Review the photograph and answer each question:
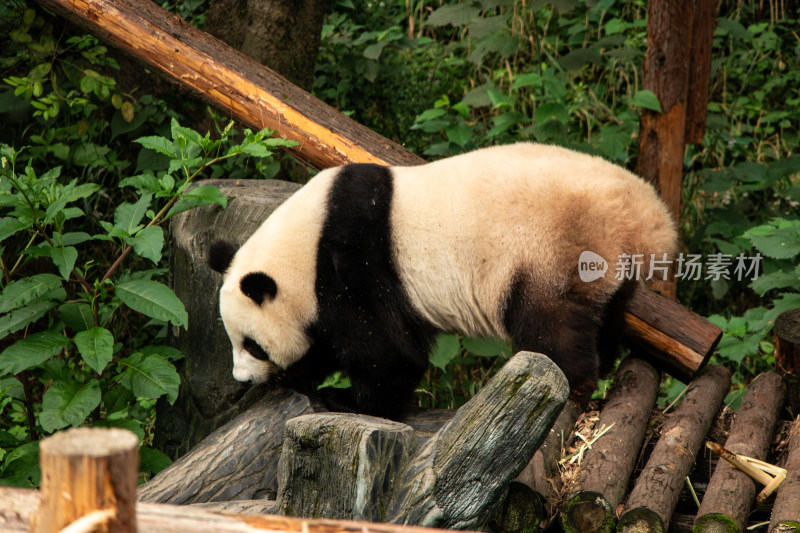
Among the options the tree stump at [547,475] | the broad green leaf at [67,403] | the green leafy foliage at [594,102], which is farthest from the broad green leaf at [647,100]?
the broad green leaf at [67,403]

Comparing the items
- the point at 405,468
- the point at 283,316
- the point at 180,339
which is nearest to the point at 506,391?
the point at 405,468

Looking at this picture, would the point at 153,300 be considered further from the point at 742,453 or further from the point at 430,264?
the point at 742,453

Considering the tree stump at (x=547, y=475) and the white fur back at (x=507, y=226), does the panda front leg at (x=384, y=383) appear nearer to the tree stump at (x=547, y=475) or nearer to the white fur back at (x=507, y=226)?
the white fur back at (x=507, y=226)

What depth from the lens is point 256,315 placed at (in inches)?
119

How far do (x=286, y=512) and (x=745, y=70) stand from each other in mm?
6246

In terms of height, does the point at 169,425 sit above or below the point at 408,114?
below

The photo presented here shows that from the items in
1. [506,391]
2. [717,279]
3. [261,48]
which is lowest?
[717,279]

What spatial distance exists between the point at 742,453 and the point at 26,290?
264cm

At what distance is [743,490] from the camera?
2.46 meters

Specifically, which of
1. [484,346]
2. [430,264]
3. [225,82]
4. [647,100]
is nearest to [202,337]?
[430,264]

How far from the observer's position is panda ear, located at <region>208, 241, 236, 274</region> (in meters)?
3.13

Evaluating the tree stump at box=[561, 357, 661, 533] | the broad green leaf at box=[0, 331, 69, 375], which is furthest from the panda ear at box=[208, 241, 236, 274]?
the tree stump at box=[561, 357, 661, 533]

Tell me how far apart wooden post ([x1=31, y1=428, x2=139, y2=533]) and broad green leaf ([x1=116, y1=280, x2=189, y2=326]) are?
1693 mm

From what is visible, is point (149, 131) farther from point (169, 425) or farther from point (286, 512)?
point (286, 512)
